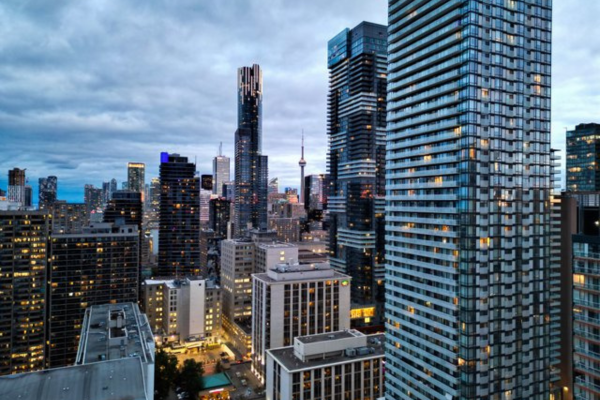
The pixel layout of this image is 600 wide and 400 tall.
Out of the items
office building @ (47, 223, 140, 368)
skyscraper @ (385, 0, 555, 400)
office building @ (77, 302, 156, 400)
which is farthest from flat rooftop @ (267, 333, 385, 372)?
office building @ (47, 223, 140, 368)

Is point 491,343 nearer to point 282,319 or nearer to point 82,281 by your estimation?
point 282,319

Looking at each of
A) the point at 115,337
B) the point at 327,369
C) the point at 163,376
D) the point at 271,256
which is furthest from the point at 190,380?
the point at 271,256

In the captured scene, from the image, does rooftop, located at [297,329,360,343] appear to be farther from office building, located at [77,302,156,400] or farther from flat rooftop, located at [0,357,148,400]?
flat rooftop, located at [0,357,148,400]

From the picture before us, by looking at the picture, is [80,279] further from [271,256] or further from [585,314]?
[585,314]

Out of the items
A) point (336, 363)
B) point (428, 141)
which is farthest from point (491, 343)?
point (428, 141)

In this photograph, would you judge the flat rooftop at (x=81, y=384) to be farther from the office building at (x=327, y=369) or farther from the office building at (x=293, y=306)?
the office building at (x=293, y=306)

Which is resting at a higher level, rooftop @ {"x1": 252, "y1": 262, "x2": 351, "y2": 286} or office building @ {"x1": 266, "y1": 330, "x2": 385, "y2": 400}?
rooftop @ {"x1": 252, "y1": 262, "x2": 351, "y2": 286}
